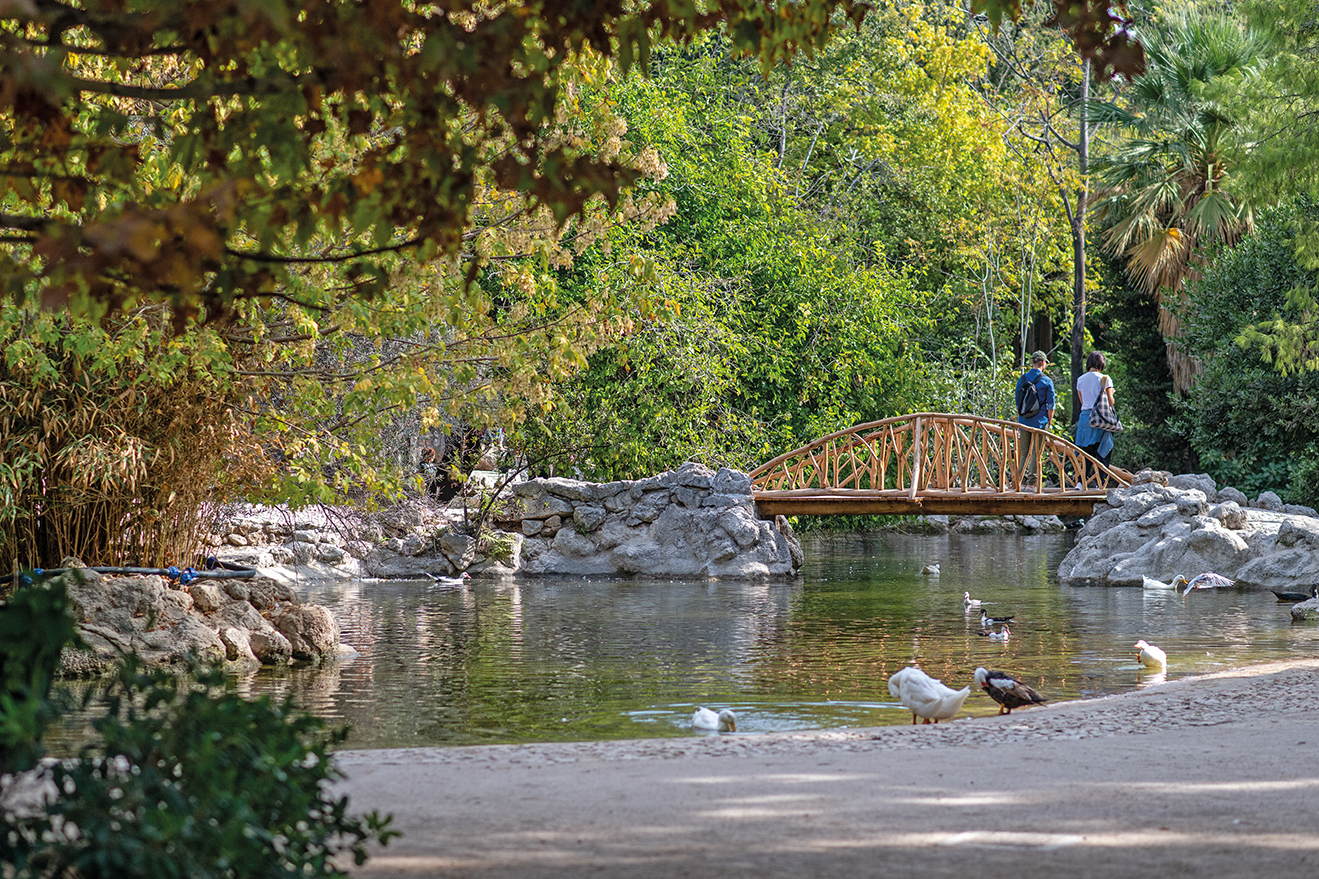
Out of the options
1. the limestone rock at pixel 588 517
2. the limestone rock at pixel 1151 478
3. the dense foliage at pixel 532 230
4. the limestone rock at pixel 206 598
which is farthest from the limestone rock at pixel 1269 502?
the limestone rock at pixel 206 598

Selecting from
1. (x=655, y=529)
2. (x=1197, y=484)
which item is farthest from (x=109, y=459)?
(x=1197, y=484)

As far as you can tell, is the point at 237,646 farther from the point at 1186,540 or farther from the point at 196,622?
the point at 1186,540

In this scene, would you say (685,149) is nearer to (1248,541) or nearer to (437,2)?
(1248,541)

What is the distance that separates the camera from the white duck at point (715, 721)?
24.9 feet

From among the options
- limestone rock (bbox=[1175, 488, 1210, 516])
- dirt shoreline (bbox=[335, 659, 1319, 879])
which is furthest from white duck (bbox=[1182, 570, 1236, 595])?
dirt shoreline (bbox=[335, 659, 1319, 879])

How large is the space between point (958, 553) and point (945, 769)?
19316 mm

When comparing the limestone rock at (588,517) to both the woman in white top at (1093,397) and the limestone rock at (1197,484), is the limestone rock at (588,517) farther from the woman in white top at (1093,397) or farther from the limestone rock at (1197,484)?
the limestone rock at (1197,484)

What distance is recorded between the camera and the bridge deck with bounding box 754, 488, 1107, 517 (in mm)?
18688

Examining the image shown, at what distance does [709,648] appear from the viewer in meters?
11.7

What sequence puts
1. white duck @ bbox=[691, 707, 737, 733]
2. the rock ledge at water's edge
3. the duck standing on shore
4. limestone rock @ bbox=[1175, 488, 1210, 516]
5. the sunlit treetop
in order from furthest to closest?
1. limestone rock @ bbox=[1175, 488, 1210, 516]
2. the rock ledge at water's edge
3. the duck standing on shore
4. white duck @ bbox=[691, 707, 737, 733]
5. the sunlit treetop

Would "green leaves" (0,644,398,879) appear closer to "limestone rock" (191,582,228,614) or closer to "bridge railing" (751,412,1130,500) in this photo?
"limestone rock" (191,582,228,614)

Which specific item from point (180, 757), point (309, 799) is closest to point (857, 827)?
point (309, 799)

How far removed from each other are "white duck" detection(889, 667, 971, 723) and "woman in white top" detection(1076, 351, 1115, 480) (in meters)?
11.7

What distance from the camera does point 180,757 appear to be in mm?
3188
